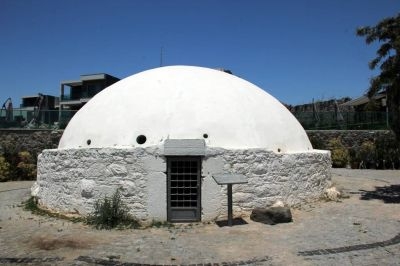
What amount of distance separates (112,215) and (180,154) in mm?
2316

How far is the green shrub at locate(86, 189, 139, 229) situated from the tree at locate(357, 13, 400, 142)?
8.54 metres

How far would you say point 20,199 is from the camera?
1490cm

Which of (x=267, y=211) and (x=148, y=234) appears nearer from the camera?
(x=148, y=234)

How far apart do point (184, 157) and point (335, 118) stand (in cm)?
1966

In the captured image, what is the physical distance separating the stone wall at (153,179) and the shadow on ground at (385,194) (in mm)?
2917

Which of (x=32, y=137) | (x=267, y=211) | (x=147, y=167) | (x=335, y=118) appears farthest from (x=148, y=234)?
(x=335, y=118)

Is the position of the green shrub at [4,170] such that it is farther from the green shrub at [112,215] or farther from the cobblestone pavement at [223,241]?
the green shrub at [112,215]

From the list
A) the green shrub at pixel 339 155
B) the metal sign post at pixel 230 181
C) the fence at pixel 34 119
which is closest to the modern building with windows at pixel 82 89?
the fence at pixel 34 119

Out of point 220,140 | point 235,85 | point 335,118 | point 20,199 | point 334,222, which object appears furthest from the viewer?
point 335,118

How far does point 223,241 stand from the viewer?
8.85 metres

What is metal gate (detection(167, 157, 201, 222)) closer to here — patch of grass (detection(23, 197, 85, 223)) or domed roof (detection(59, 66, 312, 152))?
domed roof (detection(59, 66, 312, 152))

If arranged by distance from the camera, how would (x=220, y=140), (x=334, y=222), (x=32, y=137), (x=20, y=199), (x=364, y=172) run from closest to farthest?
(x=334, y=222)
(x=220, y=140)
(x=20, y=199)
(x=364, y=172)
(x=32, y=137)

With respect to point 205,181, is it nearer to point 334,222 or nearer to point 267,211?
point 267,211

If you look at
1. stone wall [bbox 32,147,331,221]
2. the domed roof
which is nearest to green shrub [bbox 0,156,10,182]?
the domed roof
